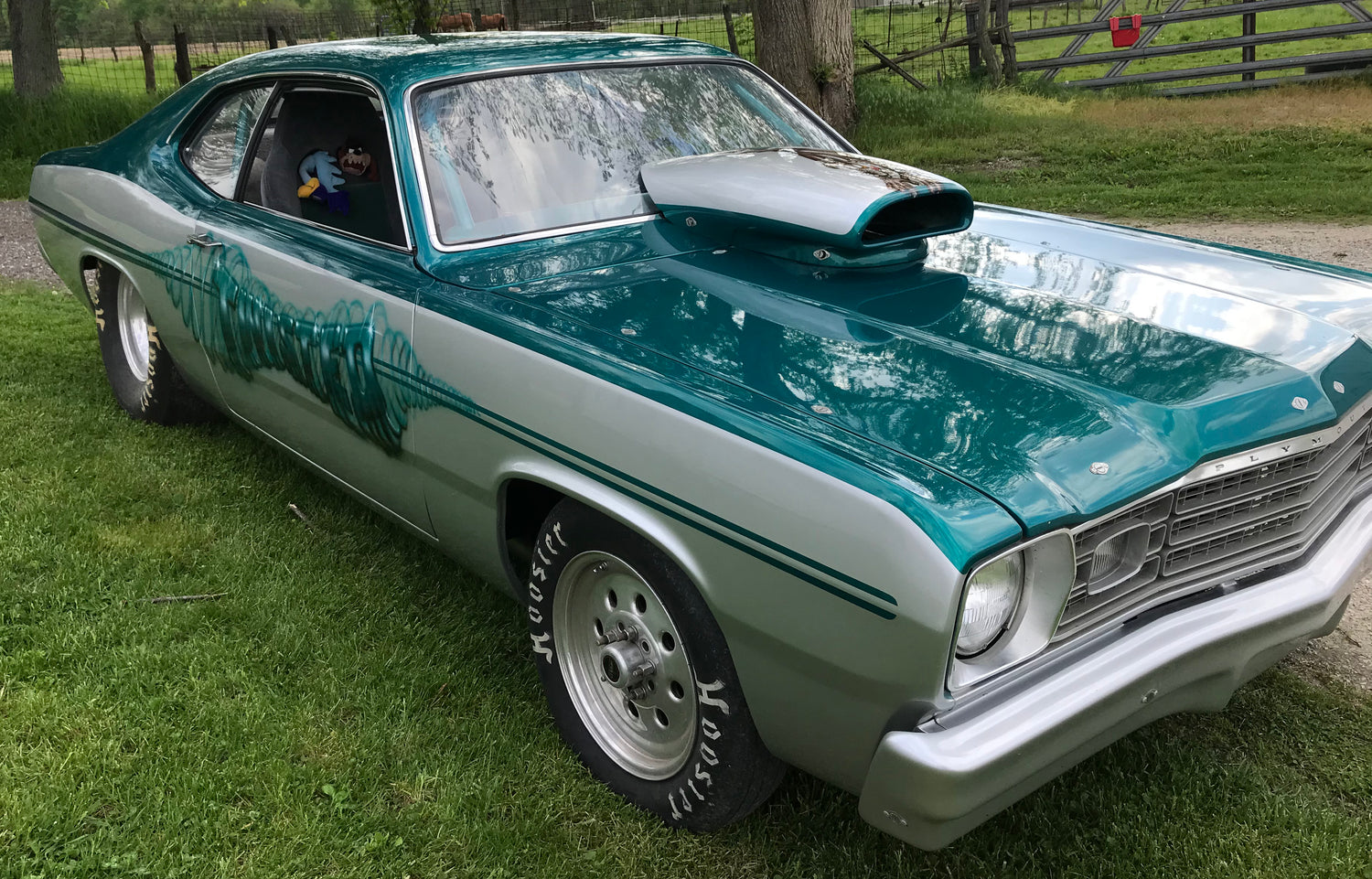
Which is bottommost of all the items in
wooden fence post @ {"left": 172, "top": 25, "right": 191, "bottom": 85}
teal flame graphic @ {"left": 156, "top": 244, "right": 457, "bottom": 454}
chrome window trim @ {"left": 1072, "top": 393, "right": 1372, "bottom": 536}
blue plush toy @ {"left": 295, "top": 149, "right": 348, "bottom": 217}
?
chrome window trim @ {"left": 1072, "top": 393, "right": 1372, "bottom": 536}

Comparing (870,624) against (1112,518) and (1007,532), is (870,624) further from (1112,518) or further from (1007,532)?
(1112,518)

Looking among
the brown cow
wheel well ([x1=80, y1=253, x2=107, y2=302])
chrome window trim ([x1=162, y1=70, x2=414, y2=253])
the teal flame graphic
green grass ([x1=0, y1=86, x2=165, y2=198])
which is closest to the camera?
the teal flame graphic

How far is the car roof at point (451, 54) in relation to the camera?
322cm

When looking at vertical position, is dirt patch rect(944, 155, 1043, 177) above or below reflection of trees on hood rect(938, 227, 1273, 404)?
below

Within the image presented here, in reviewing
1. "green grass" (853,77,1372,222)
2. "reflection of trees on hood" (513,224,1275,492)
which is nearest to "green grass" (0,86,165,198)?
"green grass" (853,77,1372,222)

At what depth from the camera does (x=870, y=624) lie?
181cm

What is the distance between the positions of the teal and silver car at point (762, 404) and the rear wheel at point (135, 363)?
0.54m

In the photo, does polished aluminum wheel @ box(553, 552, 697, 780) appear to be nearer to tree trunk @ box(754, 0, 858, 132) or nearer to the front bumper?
the front bumper

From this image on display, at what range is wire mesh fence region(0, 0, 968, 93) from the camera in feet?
50.7

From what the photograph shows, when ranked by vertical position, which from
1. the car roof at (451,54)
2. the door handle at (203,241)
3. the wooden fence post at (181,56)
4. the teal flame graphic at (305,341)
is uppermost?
the wooden fence post at (181,56)

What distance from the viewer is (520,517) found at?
2734 mm

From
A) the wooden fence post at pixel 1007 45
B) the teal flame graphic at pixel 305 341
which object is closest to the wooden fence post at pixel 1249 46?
the wooden fence post at pixel 1007 45

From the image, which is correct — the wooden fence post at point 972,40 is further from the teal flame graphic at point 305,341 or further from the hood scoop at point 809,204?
the teal flame graphic at point 305,341

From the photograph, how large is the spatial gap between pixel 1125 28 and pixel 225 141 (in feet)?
38.7
